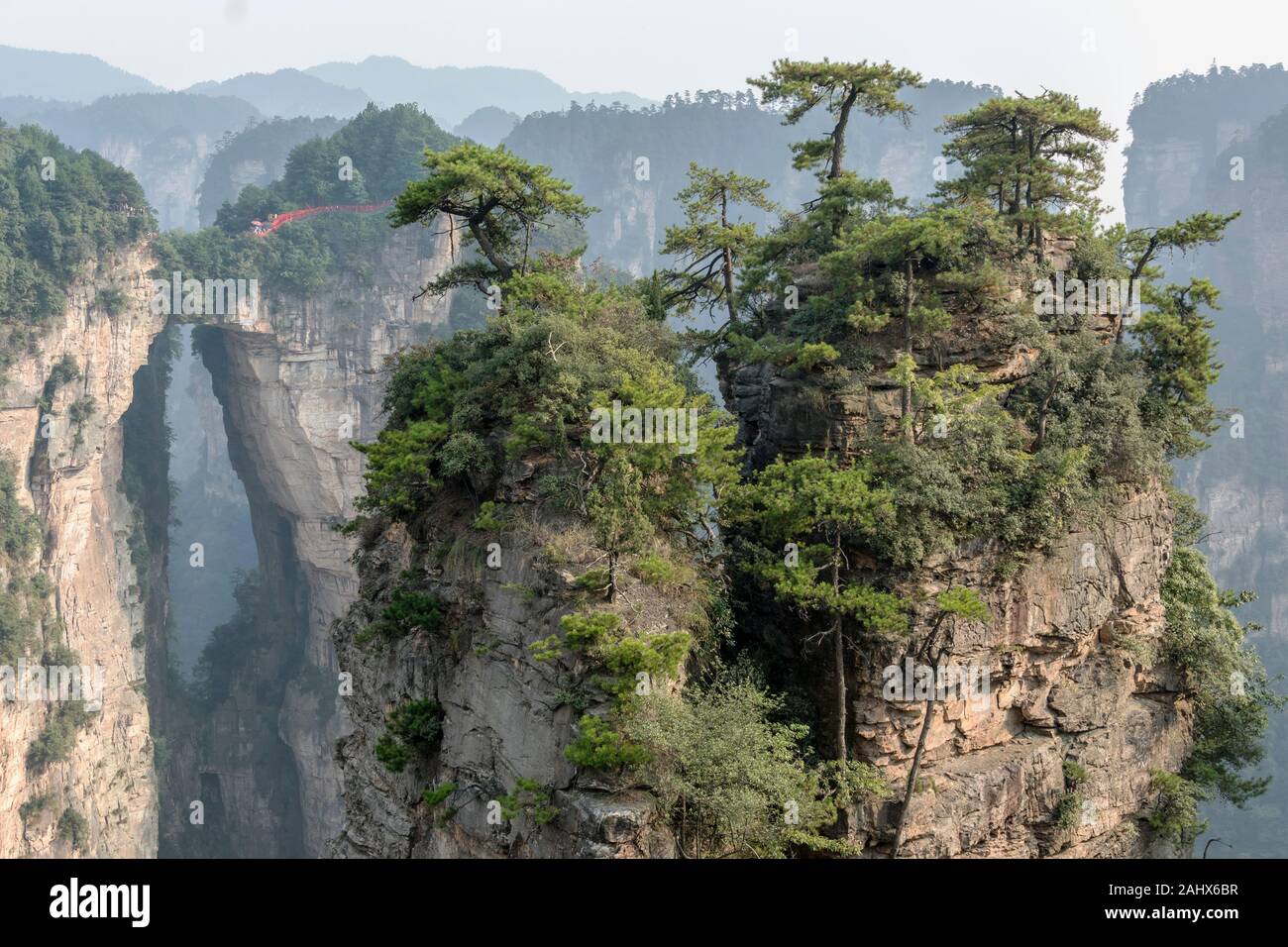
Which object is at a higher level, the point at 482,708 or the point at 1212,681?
the point at 482,708

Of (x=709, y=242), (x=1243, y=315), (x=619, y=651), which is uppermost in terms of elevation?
(x=1243, y=315)

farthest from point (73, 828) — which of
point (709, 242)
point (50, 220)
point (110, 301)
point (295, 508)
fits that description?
point (709, 242)

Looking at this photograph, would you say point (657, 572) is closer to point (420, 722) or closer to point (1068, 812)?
point (420, 722)

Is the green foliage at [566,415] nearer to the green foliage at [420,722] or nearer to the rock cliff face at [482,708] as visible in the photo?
the rock cliff face at [482,708]

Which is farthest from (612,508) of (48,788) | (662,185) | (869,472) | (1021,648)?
(662,185)

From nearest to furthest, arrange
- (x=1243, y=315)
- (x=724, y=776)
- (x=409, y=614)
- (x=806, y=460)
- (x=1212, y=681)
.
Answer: (x=724, y=776)
(x=806, y=460)
(x=409, y=614)
(x=1212, y=681)
(x=1243, y=315)

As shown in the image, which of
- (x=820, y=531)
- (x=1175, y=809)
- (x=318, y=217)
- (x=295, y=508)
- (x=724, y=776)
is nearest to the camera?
(x=724, y=776)
